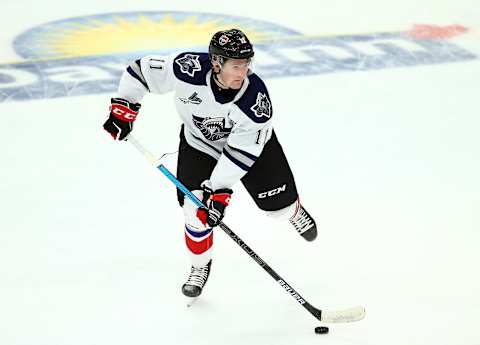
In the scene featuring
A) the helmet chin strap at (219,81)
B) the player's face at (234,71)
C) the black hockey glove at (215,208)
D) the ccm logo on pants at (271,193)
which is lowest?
the ccm logo on pants at (271,193)

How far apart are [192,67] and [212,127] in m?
0.24

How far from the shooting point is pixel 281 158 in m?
3.00

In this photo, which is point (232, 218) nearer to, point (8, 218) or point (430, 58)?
point (8, 218)

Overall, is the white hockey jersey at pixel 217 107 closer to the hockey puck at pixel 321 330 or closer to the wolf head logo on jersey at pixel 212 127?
the wolf head logo on jersey at pixel 212 127

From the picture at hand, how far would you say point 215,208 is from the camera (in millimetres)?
2660

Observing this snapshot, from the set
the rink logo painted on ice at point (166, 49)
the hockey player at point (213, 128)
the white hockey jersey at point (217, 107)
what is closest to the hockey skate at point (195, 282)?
the hockey player at point (213, 128)

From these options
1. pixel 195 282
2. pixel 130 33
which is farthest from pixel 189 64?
pixel 130 33

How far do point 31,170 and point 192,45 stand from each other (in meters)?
2.18

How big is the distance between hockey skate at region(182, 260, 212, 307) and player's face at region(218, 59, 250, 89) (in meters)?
0.80

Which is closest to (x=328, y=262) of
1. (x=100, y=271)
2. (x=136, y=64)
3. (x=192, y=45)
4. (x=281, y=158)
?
(x=281, y=158)

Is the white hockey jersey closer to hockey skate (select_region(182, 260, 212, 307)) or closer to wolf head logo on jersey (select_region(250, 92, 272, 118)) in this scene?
wolf head logo on jersey (select_region(250, 92, 272, 118))

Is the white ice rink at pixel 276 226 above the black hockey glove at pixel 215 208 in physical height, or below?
below

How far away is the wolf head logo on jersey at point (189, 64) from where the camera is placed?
270 centimetres

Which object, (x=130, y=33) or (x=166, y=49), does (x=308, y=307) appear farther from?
(x=130, y=33)
